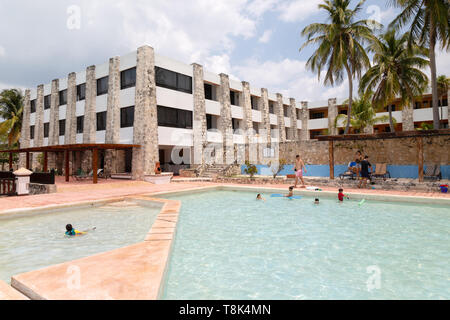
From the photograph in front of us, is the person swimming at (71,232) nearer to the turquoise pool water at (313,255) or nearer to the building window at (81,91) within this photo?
the turquoise pool water at (313,255)

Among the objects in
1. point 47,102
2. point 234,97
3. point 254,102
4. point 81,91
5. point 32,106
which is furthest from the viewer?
point 254,102

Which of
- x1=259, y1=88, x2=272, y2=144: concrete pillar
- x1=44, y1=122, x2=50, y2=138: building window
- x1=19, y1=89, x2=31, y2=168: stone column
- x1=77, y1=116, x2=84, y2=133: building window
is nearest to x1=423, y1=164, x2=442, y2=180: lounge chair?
x1=259, y1=88, x2=272, y2=144: concrete pillar

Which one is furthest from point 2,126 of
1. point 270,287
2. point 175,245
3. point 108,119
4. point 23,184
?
point 270,287

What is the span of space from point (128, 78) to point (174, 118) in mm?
4734

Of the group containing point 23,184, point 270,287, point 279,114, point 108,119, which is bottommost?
point 270,287

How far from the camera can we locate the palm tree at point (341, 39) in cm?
1805

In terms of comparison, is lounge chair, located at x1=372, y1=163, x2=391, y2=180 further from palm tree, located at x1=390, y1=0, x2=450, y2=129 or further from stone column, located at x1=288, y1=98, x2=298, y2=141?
stone column, located at x1=288, y1=98, x2=298, y2=141

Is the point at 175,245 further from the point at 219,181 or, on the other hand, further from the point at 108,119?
the point at 108,119

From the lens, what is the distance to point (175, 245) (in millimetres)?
5621

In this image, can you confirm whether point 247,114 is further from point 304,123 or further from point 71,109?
point 71,109

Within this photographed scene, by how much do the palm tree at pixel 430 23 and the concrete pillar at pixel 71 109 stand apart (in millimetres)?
26213

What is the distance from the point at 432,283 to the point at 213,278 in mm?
3361

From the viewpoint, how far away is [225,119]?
25.5 metres

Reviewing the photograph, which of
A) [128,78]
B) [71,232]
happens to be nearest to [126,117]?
[128,78]
